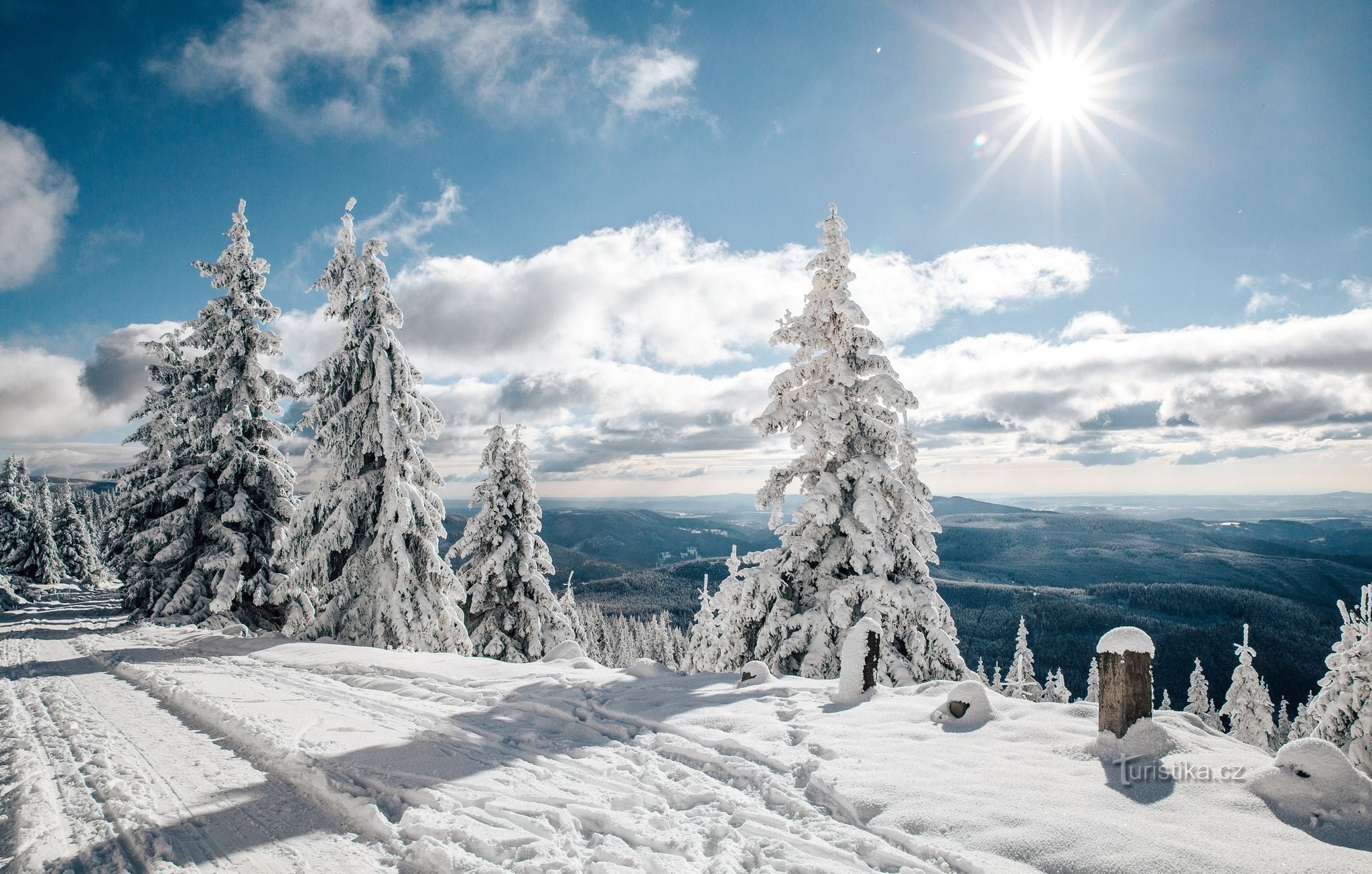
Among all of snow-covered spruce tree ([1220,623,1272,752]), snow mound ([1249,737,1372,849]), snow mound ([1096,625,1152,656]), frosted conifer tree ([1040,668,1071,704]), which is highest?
snow mound ([1096,625,1152,656])

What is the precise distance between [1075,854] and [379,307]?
57.3 feet

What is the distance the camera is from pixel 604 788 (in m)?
5.18

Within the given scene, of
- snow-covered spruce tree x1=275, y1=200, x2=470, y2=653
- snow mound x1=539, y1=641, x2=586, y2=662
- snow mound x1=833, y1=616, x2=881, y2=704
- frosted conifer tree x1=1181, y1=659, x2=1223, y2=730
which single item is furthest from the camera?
frosted conifer tree x1=1181, y1=659, x2=1223, y2=730

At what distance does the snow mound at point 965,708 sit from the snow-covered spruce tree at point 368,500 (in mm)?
13247

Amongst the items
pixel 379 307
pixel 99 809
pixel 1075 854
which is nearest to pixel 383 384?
pixel 379 307

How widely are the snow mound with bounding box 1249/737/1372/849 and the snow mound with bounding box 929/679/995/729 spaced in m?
2.33

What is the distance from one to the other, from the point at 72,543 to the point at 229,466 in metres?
57.8

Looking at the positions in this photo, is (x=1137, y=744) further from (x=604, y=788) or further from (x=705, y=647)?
(x=705, y=647)

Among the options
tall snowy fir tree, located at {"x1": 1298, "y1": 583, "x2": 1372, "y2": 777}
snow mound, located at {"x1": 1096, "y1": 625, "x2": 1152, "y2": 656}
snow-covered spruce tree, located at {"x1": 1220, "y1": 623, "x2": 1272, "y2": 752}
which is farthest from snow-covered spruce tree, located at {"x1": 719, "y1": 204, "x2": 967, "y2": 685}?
snow-covered spruce tree, located at {"x1": 1220, "y1": 623, "x2": 1272, "y2": 752}

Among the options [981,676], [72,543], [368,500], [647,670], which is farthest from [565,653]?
[72,543]

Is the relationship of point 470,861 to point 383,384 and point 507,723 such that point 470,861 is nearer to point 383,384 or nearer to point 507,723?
point 507,723

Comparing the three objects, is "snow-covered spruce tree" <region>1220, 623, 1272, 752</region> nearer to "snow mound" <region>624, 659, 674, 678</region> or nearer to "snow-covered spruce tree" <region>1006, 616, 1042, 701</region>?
"snow-covered spruce tree" <region>1006, 616, 1042, 701</region>

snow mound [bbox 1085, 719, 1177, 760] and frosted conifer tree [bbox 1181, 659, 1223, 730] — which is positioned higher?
snow mound [bbox 1085, 719, 1177, 760]

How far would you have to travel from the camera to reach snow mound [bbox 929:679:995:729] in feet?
21.0
